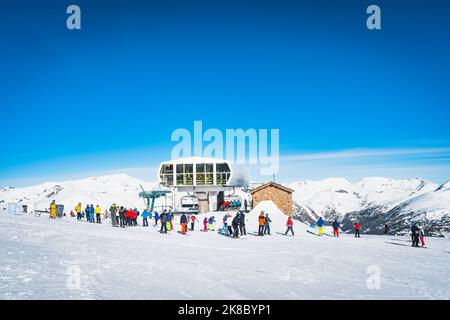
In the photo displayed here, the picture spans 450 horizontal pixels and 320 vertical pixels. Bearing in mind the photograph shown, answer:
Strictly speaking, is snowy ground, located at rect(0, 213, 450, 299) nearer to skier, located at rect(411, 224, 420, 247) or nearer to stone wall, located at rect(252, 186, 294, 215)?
→ skier, located at rect(411, 224, 420, 247)

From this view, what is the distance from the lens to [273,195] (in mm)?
44625

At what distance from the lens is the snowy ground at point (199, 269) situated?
8070 mm

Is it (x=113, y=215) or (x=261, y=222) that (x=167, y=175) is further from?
(x=261, y=222)

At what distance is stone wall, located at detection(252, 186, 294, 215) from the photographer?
4456 cm

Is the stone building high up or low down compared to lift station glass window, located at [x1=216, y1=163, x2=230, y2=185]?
down

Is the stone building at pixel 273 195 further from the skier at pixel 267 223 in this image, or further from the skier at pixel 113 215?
the skier at pixel 113 215

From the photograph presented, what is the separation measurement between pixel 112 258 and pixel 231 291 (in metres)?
5.12

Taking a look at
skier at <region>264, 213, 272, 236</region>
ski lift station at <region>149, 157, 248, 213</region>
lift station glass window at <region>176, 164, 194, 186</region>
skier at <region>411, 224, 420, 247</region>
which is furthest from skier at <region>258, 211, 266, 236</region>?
lift station glass window at <region>176, 164, 194, 186</region>

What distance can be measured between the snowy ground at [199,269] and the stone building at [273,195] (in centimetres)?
2779

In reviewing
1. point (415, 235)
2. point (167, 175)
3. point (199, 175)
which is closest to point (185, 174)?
point (199, 175)

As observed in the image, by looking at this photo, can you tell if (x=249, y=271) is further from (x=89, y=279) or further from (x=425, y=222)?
(x=425, y=222)

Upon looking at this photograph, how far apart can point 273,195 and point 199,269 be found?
114ft
